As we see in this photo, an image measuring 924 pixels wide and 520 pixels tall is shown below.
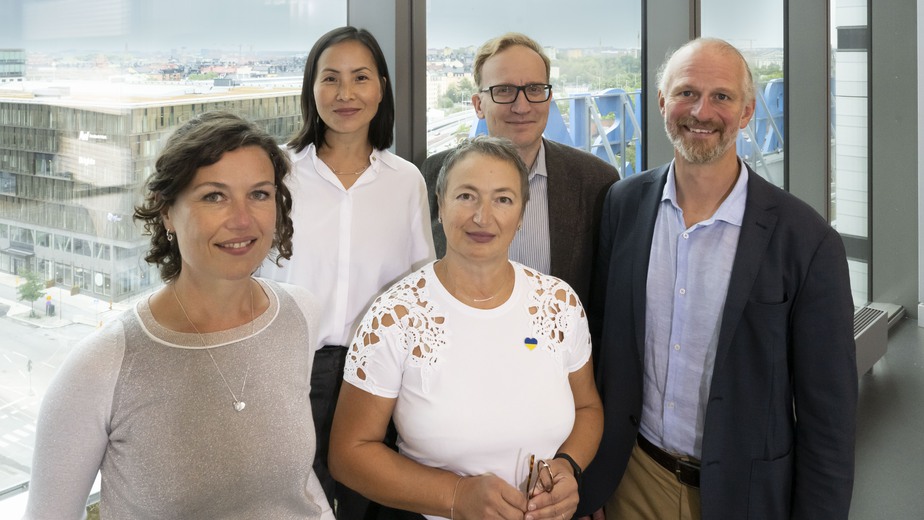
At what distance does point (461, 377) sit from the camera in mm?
1952

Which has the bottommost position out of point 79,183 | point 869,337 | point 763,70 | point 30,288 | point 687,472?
point 869,337

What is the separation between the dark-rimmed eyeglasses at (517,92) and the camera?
261 cm

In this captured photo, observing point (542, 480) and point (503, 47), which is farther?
point (503, 47)

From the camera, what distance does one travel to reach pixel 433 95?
311 cm

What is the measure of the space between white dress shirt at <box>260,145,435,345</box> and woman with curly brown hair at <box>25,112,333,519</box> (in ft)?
1.59

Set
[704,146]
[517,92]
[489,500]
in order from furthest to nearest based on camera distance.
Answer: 1. [517,92]
2. [704,146]
3. [489,500]

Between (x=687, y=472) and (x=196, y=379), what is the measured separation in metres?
1.41

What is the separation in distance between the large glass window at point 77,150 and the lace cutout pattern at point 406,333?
0.81 m

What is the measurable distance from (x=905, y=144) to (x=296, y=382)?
279 inches

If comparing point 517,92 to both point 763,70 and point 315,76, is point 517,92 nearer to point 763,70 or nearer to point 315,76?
point 315,76

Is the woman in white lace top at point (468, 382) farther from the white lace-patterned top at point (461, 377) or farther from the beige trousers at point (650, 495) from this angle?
the beige trousers at point (650, 495)

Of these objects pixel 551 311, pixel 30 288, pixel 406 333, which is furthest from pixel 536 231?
pixel 30 288

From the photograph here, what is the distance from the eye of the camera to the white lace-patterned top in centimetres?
195

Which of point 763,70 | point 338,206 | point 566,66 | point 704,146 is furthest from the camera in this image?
point 763,70
